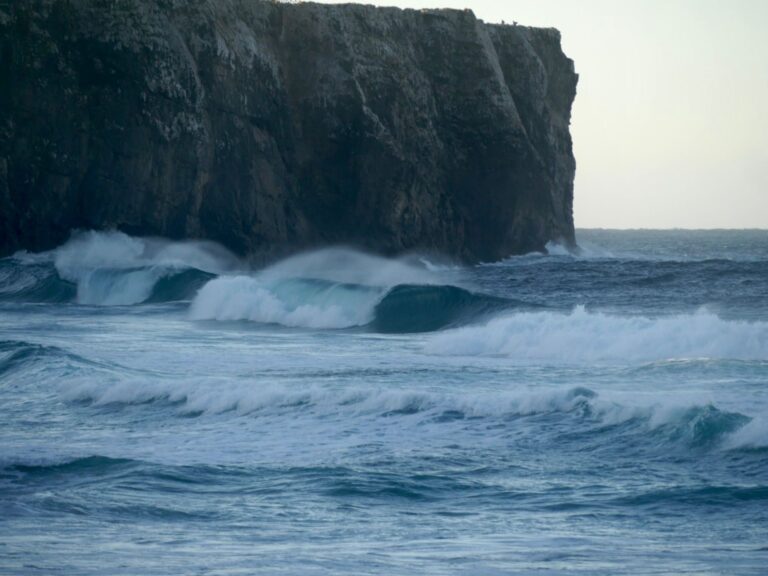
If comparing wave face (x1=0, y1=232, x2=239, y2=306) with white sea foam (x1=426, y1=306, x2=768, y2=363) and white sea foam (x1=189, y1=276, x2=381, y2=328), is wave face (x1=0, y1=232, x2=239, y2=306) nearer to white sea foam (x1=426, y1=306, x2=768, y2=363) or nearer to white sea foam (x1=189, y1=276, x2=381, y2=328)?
white sea foam (x1=189, y1=276, x2=381, y2=328)

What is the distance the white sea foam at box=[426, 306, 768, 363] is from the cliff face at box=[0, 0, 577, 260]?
22.7 m

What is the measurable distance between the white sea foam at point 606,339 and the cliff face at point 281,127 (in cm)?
2266

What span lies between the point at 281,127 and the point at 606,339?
27960 mm

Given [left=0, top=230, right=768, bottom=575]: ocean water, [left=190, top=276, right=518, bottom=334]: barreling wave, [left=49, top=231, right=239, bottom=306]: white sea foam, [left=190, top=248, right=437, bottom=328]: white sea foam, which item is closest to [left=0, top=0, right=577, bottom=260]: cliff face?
[left=49, top=231, right=239, bottom=306]: white sea foam

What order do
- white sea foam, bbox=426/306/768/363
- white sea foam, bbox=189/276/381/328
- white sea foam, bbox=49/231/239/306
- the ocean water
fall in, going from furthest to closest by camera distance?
white sea foam, bbox=49/231/239/306 → white sea foam, bbox=189/276/381/328 → white sea foam, bbox=426/306/768/363 → the ocean water

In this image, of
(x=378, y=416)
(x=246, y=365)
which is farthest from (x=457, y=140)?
(x=378, y=416)

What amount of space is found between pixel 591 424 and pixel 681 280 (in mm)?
23788

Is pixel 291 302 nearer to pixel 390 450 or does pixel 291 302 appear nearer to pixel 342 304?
pixel 342 304

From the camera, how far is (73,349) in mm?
21281

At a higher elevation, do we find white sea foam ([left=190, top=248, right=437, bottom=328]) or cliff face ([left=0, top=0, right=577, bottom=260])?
cliff face ([left=0, top=0, right=577, bottom=260])

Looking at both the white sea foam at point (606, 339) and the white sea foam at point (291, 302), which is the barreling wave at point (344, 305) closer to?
the white sea foam at point (291, 302)

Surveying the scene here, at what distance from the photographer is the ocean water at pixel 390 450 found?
9.04m

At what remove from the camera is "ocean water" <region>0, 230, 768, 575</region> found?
904cm

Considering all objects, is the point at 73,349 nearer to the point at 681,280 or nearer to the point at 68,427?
the point at 68,427
